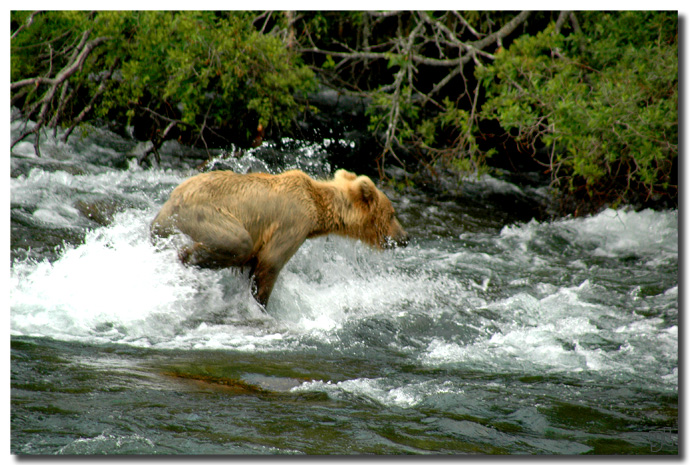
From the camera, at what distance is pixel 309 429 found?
9.53ft

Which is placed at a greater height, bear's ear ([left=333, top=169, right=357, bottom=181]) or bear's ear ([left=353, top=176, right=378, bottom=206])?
bear's ear ([left=333, top=169, right=357, bottom=181])

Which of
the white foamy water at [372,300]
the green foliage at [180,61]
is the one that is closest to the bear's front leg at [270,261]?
the white foamy water at [372,300]

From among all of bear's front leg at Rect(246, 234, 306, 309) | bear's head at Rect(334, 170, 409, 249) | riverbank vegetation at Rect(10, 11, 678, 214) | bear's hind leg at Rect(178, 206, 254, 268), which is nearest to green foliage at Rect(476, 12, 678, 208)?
riverbank vegetation at Rect(10, 11, 678, 214)

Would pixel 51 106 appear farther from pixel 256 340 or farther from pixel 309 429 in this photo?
pixel 309 429

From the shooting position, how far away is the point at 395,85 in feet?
29.8

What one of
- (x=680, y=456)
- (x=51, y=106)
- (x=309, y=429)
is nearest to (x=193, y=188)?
(x=309, y=429)

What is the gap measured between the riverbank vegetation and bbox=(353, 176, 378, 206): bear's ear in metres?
2.48

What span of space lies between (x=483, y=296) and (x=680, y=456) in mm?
3022

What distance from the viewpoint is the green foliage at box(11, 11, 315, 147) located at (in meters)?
8.05

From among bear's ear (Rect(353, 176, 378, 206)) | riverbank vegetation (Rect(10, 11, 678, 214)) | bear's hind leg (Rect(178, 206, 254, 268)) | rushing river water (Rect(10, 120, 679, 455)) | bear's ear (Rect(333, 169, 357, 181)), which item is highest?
riverbank vegetation (Rect(10, 11, 678, 214))

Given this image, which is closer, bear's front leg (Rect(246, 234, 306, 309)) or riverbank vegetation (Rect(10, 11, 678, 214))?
bear's front leg (Rect(246, 234, 306, 309))

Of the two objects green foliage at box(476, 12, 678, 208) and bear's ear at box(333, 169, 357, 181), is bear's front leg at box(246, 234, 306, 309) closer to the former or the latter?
bear's ear at box(333, 169, 357, 181)

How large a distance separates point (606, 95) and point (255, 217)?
13.1 feet

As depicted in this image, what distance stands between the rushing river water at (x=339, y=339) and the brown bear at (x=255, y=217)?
0.84 ft
